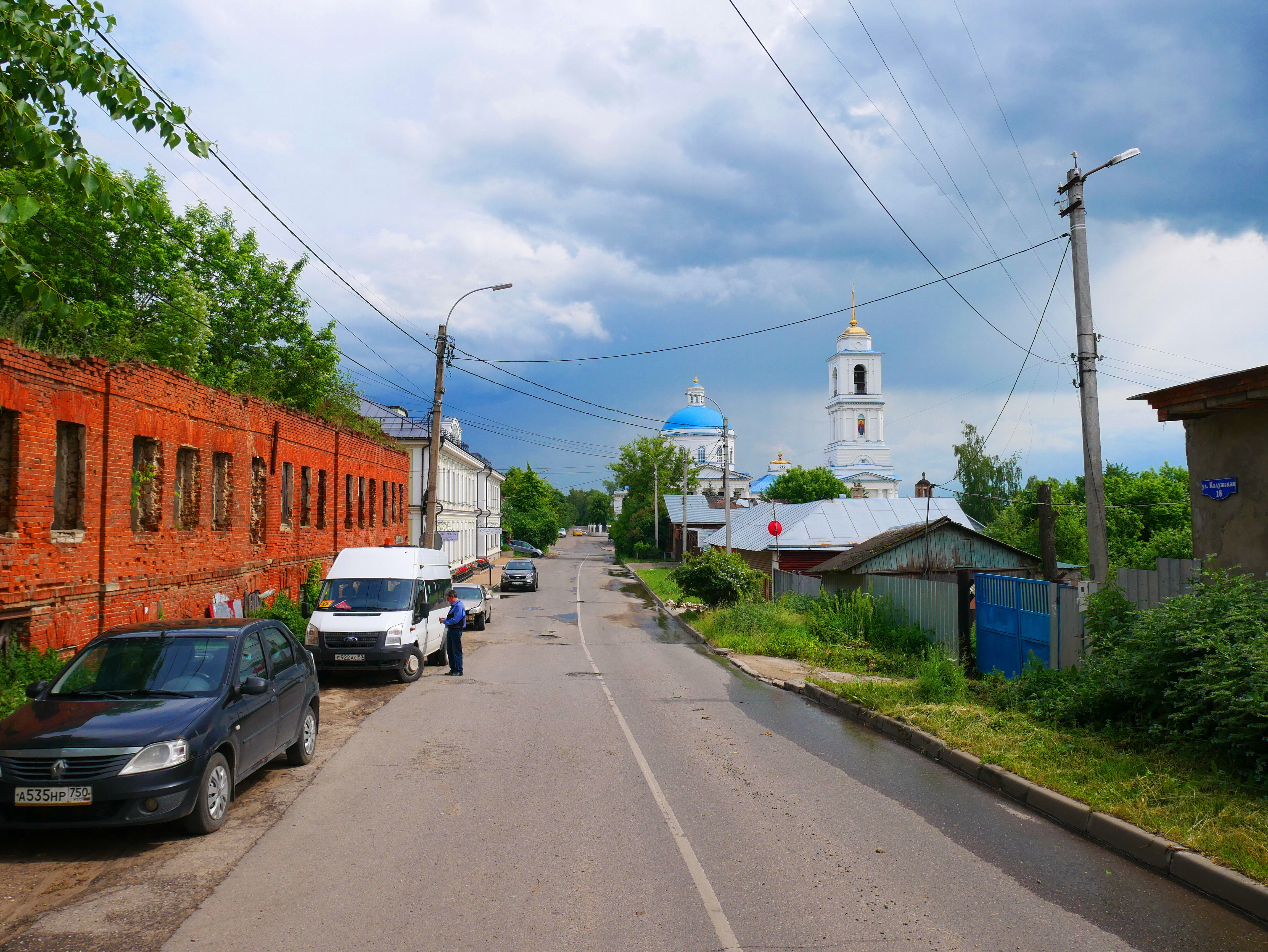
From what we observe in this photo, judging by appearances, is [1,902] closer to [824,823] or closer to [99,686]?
[99,686]

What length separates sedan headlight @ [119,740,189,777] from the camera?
5.45 meters

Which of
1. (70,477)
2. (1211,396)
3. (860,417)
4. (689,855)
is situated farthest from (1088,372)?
(860,417)

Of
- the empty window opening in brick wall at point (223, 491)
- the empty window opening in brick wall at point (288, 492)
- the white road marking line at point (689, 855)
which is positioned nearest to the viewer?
the white road marking line at point (689, 855)

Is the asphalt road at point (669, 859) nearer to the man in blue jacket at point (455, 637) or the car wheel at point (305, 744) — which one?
the car wheel at point (305, 744)

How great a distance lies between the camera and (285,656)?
8.05 meters

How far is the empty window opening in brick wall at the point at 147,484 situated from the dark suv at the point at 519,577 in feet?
83.0

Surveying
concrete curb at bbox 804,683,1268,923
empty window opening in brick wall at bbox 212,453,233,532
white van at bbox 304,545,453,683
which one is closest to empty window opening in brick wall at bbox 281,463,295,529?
empty window opening in brick wall at bbox 212,453,233,532

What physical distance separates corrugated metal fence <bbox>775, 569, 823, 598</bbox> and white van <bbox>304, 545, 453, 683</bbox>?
9.98m

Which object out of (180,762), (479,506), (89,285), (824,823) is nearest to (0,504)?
(180,762)

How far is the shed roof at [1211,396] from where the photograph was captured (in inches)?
335

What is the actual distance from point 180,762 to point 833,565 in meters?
17.7

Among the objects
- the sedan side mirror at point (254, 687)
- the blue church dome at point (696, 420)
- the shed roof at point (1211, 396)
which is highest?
the blue church dome at point (696, 420)

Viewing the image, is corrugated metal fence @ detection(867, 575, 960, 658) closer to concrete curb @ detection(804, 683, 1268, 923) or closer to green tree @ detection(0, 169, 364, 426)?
concrete curb @ detection(804, 683, 1268, 923)

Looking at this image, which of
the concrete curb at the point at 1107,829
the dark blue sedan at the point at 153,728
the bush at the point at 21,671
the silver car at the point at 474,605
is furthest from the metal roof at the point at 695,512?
the dark blue sedan at the point at 153,728
